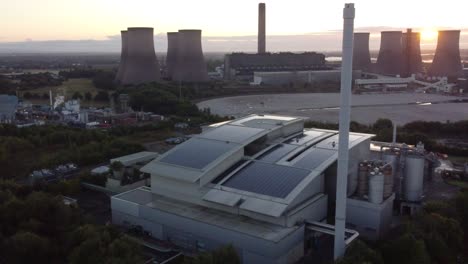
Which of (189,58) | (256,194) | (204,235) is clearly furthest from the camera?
(189,58)

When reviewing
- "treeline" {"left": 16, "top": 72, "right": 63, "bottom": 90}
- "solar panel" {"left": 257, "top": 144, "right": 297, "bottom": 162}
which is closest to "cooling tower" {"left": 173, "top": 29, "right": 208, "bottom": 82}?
"treeline" {"left": 16, "top": 72, "right": 63, "bottom": 90}

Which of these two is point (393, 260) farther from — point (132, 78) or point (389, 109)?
point (132, 78)

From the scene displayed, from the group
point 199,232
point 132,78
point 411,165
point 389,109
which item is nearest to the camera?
point 199,232

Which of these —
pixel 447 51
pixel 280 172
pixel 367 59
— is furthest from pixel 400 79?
pixel 280 172

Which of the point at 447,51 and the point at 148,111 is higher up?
the point at 447,51

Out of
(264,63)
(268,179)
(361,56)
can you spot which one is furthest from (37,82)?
(268,179)

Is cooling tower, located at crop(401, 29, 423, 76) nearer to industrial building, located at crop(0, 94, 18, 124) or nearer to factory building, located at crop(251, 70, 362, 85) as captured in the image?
factory building, located at crop(251, 70, 362, 85)

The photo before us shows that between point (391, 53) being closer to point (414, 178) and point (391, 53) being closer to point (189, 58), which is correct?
point (189, 58)
